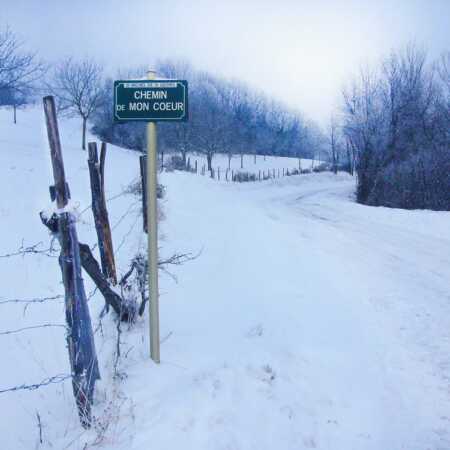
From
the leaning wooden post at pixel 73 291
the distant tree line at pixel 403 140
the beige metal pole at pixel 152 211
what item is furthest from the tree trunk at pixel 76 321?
the distant tree line at pixel 403 140

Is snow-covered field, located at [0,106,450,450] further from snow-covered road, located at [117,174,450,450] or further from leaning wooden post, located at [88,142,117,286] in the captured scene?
leaning wooden post, located at [88,142,117,286]

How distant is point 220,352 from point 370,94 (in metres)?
28.0

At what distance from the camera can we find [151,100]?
9.85ft

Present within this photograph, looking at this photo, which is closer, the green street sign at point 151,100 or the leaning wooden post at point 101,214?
the green street sign at point 151,100

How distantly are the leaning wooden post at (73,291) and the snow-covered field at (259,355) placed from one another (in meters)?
0.15

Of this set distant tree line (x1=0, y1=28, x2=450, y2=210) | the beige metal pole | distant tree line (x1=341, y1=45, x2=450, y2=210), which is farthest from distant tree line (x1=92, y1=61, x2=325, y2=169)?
the beige metal pole

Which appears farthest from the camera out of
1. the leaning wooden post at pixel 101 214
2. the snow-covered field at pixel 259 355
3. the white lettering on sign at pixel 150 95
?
the leaning wooden post at pixel 101 214

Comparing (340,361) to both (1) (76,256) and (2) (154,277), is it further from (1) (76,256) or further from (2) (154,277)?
(1) (76,256)

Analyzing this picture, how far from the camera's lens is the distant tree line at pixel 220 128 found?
153 feet

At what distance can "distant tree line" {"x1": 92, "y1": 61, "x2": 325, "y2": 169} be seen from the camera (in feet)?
153

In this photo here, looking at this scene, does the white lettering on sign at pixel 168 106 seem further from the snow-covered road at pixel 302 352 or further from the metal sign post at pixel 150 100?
the snow-covered road at pixel 302 352

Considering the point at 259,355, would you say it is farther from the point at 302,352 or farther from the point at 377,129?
the point at 377,129

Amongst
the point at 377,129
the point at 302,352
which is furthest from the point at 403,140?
the point at 302,352

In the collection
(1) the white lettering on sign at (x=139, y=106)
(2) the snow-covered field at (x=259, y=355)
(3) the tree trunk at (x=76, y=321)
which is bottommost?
(2) the snow-covered field at (x=259, y=355)
